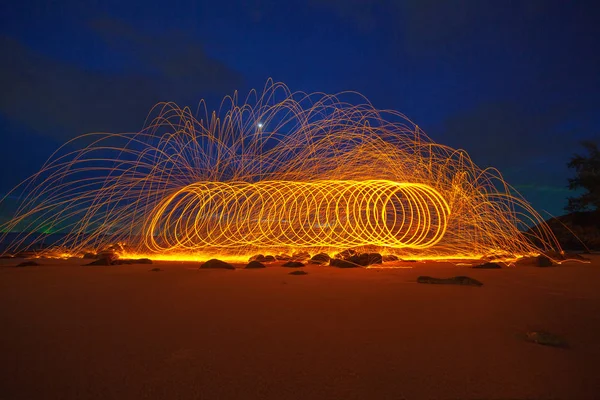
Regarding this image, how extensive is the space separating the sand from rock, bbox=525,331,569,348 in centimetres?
11

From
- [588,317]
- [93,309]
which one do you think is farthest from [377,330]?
[93,309]

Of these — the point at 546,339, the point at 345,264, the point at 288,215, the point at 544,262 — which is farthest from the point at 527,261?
the point at 546,339

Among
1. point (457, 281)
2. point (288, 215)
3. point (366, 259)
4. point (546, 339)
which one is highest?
point (288, 215)

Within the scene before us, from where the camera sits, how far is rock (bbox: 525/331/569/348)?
292 centimetres

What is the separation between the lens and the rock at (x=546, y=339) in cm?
292

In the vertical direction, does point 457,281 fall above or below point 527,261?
below

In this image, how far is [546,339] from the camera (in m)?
2.95

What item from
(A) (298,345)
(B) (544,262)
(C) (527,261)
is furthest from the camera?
(C) (527,261)

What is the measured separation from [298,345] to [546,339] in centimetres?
182

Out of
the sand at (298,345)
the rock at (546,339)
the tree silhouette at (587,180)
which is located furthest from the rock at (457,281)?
the tree silhouette at (587,180)

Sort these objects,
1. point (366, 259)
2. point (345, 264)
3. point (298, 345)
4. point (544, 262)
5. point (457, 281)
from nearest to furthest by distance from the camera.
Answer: point (298, 345)
point (457, 281)
point (345, 264)
point (366, 259)
point (544, 262)

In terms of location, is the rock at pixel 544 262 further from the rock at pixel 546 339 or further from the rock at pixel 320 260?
the rock at pixel 546 339

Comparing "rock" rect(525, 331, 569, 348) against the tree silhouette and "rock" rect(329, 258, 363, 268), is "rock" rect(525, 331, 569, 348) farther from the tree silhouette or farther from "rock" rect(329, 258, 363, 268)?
the tree silhouette

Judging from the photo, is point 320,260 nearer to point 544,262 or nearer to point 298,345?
point 544,262
